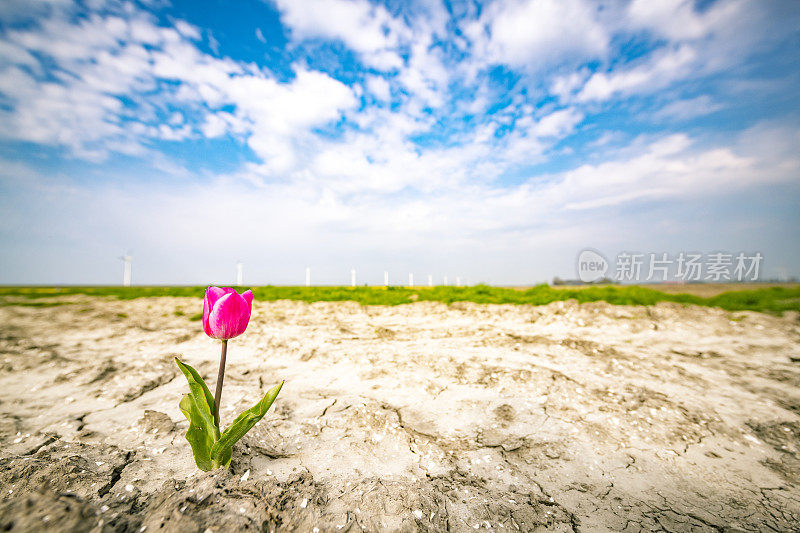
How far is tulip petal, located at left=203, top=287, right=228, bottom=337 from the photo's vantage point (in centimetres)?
195

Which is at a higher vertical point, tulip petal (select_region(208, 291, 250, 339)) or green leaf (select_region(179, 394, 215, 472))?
tulip petal (select_region(208, 291, 250, 339))

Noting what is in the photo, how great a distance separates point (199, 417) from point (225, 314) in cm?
63

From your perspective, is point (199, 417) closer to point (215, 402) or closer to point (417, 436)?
point (215, 402)

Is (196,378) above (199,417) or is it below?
above

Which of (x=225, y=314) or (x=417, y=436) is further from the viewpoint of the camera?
(x=417, y=436)

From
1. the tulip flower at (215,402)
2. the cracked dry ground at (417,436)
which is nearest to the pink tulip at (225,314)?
the tulip flower at (215,402)

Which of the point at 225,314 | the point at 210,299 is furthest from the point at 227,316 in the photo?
the point at 210,299

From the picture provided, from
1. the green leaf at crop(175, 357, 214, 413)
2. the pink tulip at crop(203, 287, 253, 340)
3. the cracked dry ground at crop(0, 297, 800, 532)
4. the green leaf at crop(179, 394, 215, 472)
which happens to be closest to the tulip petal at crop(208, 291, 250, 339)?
the pink tulip at crop(203, 287, 253, 340)

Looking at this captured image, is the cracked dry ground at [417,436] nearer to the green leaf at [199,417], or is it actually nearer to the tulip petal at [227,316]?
the green leaf at [199,417]

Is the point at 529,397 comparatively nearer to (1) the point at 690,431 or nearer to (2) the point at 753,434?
(1) the point at 690,431

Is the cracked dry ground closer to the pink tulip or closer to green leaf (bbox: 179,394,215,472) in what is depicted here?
green leaf (bbox: 179,394,215,472)

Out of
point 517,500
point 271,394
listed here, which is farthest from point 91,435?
point 517,500

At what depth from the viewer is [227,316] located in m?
1.93

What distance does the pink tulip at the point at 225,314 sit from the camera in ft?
6.29
